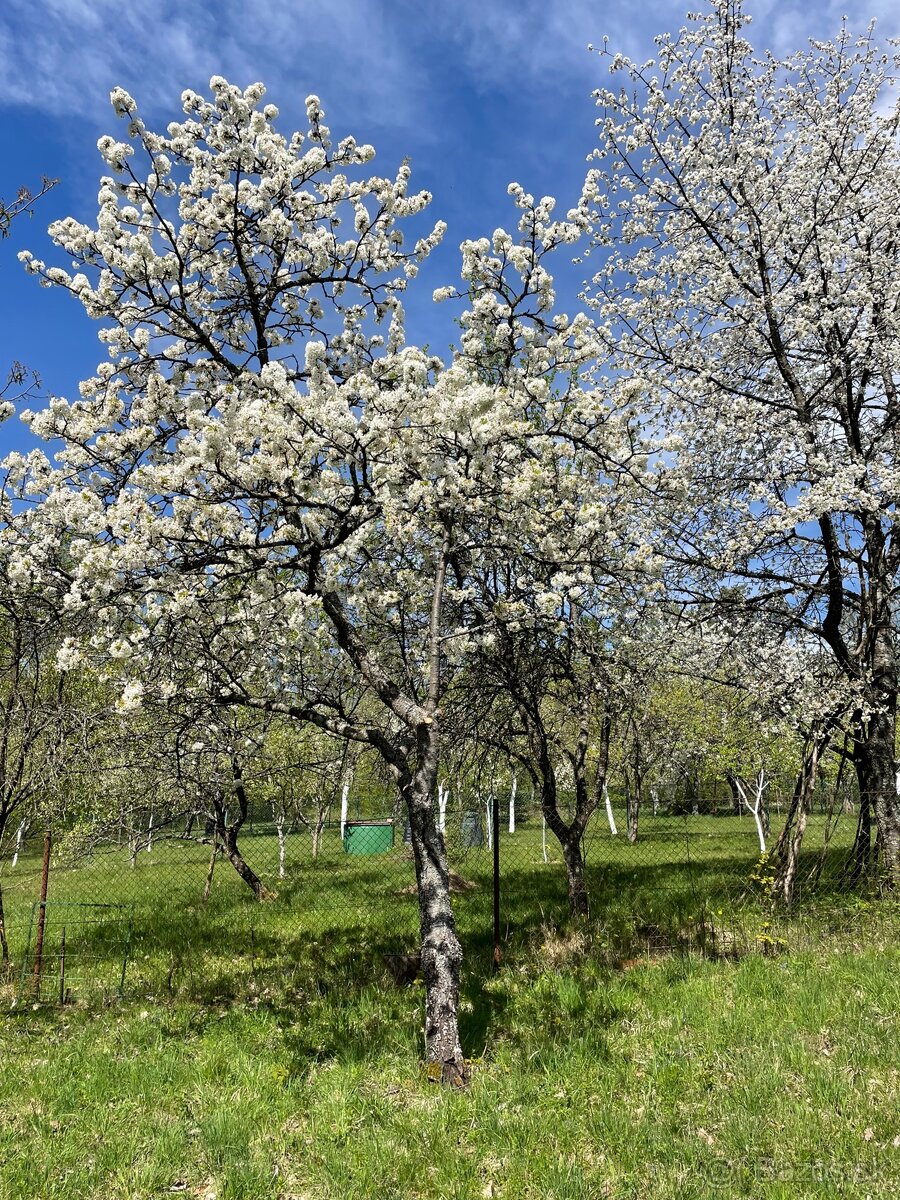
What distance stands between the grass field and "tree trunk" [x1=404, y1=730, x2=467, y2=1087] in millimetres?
219

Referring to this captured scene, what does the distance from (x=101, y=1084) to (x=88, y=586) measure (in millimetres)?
3700

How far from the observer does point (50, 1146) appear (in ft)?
14.3

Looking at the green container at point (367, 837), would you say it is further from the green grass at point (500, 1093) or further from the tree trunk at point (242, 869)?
the green grass at point (500, 1093)

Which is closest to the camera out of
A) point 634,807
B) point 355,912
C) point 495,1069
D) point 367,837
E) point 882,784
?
point 495,1069

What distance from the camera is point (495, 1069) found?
5.16 m

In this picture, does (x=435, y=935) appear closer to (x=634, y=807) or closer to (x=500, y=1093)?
(x=500, y=1093)

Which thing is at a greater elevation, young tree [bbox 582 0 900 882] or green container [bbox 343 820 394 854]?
young tree [bbox 582 0 900 882]

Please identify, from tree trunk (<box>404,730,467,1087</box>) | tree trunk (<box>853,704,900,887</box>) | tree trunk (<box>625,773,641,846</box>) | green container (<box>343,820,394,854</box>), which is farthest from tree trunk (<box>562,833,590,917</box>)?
green container (<box>343,820,394,854</box>)

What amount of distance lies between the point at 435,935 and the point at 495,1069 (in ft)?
3.30

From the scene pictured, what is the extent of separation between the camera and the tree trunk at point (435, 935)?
5.14m

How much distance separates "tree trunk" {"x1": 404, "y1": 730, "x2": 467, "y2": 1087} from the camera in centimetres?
514

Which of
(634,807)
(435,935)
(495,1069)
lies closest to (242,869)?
(435,935)

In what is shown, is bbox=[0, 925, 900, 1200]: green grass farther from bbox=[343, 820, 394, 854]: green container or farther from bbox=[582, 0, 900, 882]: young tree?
bbox=[343, 820, 394, 854]: green container

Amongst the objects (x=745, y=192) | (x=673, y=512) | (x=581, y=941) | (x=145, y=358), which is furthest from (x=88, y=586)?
(x=745, y=192)
